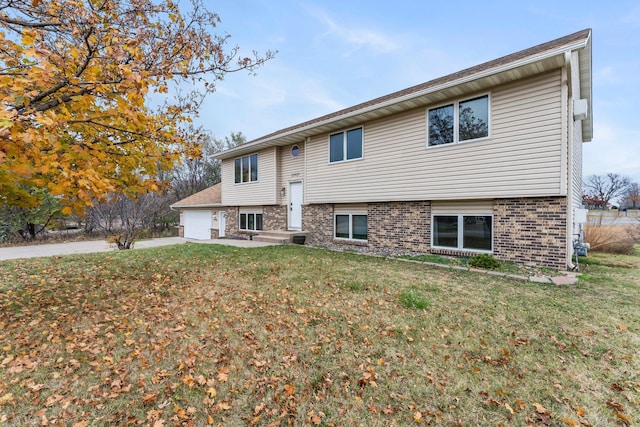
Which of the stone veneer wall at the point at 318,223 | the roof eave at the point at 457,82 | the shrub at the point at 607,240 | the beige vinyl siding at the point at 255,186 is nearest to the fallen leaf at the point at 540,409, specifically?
the roof eave at the point at 457,82

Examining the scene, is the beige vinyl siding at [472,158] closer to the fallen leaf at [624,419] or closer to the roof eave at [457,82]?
the roof eave at [457,82]

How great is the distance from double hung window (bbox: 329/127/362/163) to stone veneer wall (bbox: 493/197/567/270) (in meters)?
4.98

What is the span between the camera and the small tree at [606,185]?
4884cm

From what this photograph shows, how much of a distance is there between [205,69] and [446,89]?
20.0 ft

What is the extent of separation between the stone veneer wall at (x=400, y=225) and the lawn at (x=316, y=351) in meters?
3.21

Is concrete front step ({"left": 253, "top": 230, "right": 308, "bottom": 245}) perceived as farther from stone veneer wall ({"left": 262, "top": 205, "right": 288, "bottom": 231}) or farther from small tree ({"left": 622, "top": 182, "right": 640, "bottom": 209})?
small tree ({"left": 622, "top": 182, "right": 640, "bottom": 209})

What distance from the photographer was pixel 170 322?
4090mm

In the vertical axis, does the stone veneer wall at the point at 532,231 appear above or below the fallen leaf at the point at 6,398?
above

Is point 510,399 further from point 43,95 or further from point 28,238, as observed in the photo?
point 28,238

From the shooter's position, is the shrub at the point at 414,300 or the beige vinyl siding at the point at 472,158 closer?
the shrub at the point at 414,300

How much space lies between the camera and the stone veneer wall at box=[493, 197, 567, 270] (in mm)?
6855

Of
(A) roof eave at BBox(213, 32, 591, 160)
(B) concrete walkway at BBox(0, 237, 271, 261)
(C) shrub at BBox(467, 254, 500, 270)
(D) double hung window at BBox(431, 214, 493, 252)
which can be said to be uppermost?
(A) roof eave at BBox(213, 32, 591, 160)

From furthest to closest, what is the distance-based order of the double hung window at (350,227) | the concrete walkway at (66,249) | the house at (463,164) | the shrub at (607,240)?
the concrete walkway at (66,249) → the double hung window at (350,227) → the shrub at (607,240) → the house at (463,164)

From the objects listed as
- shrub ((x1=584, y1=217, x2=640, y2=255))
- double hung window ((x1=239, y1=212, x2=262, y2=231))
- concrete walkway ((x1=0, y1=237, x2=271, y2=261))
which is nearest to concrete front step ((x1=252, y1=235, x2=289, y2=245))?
concrete walkway ((x1=0, y1=237, x2=271, y2=261))
